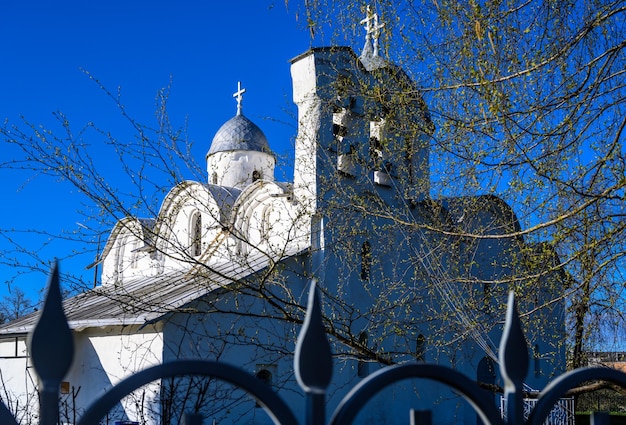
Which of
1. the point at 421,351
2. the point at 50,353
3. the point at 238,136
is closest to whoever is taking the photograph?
the point at 50,353

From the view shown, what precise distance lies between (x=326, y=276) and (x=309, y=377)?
13018 mm

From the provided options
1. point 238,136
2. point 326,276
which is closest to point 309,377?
point 326,276

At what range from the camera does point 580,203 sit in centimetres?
530

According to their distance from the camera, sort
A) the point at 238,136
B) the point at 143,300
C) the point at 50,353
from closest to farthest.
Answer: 1. the point at 50,353
2. the point at 143,300
3. the point at 238,136

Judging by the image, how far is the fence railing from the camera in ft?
3.36

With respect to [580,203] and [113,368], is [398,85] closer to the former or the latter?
[580,203]

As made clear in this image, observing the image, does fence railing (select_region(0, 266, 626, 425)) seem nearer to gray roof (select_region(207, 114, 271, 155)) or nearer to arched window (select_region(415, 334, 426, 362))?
arched window (select_region(415, 334, 426, 362))

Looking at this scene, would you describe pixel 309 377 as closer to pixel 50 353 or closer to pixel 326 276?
pixel 50 353

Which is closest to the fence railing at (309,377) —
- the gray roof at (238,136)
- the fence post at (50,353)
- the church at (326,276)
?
the fence post at (50,353)

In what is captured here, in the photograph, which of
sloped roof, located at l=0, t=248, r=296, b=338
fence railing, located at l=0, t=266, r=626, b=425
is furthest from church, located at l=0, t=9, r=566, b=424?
fence railing, located at l=0, t=266, r=626, b=425

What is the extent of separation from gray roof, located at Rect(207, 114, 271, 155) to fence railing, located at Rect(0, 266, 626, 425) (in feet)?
63.2

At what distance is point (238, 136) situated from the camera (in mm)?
20859

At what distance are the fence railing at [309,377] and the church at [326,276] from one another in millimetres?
3662

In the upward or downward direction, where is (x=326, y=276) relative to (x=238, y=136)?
downward
